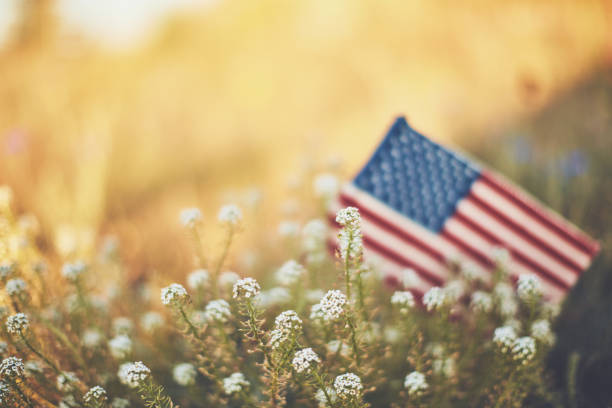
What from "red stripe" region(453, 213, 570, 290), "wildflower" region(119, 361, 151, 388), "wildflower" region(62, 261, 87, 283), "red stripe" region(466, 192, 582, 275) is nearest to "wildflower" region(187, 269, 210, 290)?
"wildflower" region(62, 261, 87, 283)

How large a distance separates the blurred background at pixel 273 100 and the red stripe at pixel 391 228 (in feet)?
1.86

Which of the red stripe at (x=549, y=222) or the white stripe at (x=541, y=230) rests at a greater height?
the red stripe at (x=549, y=222)

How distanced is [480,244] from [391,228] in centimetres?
64

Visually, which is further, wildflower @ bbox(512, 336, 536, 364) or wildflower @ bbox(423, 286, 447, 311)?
wildflower @ bbox(423, 286, 447, 311)

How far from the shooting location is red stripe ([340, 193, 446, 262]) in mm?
2831

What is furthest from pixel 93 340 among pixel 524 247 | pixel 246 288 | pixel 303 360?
pixel 524 247

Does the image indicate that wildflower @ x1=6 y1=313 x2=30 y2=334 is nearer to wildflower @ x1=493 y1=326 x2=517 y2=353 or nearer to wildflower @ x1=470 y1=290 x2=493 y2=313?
wildflower @ x1=493 y1=326 x2=517 y2=353

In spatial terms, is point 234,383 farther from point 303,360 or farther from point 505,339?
point 505,339

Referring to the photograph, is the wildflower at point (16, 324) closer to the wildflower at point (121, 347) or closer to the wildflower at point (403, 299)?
the wildflower at point (121, 347)

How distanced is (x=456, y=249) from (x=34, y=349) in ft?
8.26

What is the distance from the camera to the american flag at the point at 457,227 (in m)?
2.78

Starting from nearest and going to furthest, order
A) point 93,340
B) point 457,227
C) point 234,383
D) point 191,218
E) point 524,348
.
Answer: point 524,348
point 234,383
point 191,218
point 93,340
point 457,227

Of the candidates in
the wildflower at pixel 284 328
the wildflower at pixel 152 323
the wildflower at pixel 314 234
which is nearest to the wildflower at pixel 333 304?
the wildflower at pixel 284 328

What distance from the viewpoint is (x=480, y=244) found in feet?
9.58
